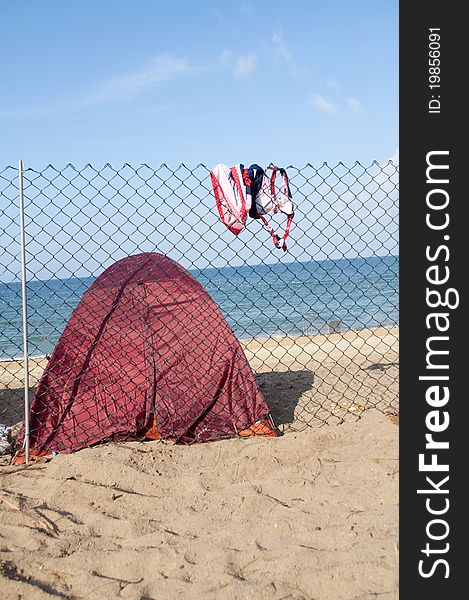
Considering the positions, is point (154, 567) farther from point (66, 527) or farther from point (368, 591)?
point (368, 591)

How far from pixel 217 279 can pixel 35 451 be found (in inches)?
1328

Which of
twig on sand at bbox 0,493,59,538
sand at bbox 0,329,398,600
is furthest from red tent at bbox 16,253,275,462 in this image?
twig on sand at bbox 0,493,59,538

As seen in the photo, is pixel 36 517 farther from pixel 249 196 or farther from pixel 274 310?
pixel 274 310

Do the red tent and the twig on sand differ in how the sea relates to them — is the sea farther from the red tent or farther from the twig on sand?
the twig on sand

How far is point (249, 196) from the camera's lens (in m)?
3.88

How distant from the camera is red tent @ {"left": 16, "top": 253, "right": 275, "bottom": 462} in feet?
14.3

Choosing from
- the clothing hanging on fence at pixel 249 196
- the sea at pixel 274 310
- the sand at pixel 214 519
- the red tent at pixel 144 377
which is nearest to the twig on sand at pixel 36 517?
the sand at pixel 214 519

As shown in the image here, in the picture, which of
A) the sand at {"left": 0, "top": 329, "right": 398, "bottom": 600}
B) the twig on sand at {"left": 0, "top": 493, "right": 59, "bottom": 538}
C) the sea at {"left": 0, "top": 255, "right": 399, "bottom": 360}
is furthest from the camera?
the sea at {"left": 0, "top": 255, "right": 399, "bottom": 360}

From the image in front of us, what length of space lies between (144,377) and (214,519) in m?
1.62

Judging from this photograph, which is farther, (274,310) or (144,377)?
(274,310)

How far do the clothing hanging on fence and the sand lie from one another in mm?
1432

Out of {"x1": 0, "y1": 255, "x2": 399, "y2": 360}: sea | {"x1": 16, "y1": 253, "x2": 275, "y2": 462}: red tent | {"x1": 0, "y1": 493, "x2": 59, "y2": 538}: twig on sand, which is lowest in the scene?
{"x1": 0, "y1": 493, "x2": 59, "y2": 538}: twig on sand

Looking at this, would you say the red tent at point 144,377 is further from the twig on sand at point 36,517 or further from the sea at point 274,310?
the twig on sand at point 36,517

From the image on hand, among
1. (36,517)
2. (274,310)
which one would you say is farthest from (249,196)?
(274,310)
